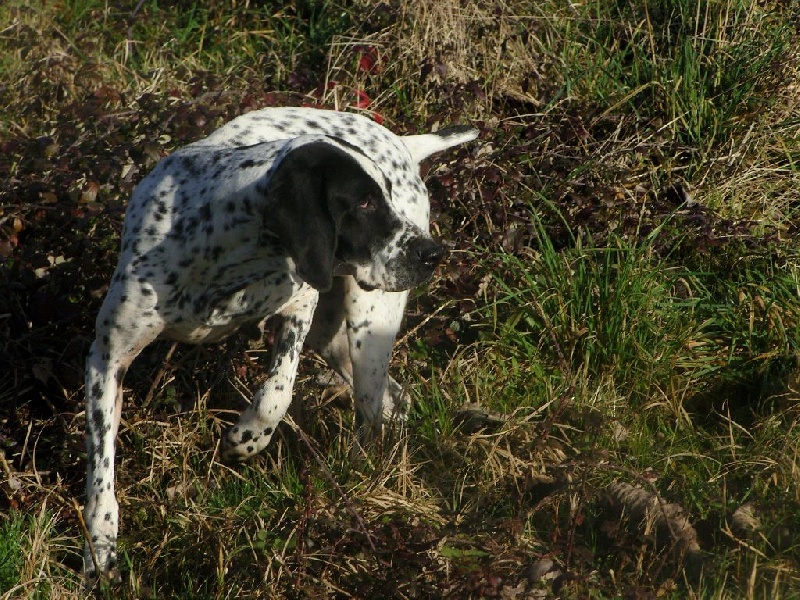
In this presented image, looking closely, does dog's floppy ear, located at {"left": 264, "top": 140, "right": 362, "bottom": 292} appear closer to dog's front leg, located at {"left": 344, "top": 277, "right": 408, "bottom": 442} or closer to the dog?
the dog

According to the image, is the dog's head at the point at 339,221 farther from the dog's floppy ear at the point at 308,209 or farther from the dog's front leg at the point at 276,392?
the dog's front leg at the point at 276,392

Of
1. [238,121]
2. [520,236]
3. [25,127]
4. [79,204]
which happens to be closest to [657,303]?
[520,236]

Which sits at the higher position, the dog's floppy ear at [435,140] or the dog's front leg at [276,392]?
the dog's floppy ear at [435,140]

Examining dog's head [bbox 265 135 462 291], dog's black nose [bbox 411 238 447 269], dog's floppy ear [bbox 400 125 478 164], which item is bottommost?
dog's floppy ear [bbox 400 125 478 164]

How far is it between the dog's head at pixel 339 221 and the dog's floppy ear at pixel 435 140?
95 centimetres

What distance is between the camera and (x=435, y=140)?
4.77 meters

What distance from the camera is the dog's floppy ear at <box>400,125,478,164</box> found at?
472cm

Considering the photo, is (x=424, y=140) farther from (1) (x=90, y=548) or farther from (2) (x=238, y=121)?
(1) (x=90, y=548)

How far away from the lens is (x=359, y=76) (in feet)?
19.7

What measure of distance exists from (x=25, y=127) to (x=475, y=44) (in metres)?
2.29

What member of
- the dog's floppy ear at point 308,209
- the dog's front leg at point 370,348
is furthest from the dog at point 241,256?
the dog's front leg at point 370,348

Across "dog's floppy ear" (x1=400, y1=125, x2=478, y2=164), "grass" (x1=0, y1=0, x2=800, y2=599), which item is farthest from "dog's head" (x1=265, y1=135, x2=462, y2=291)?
"dog's floppy ear" (x1=400, y1=125, x2=478, y2=164)

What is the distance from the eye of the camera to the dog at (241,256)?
3566mm

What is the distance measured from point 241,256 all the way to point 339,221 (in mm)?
371
